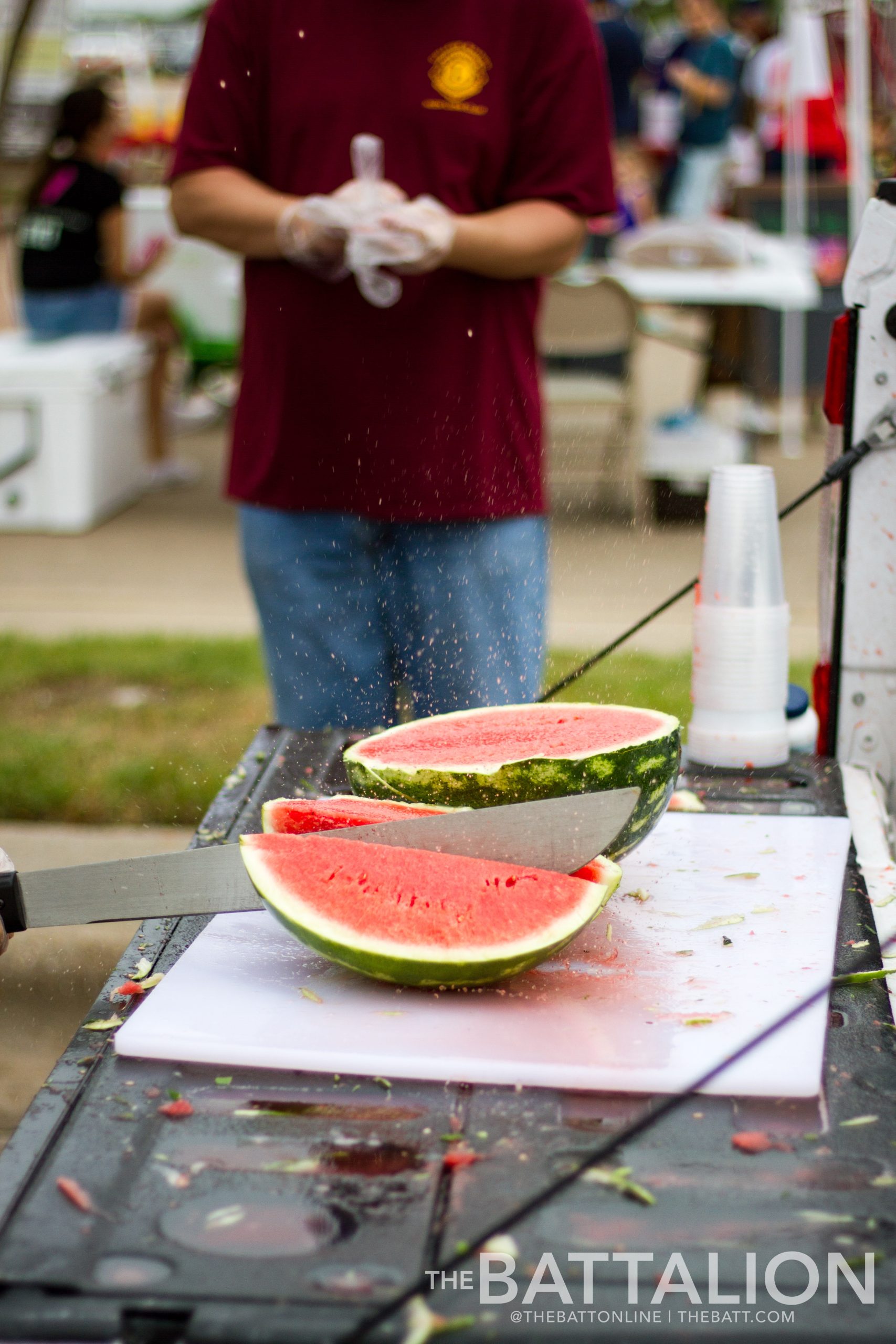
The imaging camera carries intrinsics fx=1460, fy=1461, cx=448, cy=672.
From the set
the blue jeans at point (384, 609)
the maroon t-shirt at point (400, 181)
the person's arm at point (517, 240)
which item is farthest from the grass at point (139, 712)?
the person's arm at point (517, 240)

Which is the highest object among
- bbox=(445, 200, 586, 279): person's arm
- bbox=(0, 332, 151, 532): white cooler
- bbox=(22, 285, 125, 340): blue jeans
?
bbox=(445, 200, 586, 279): person's arm

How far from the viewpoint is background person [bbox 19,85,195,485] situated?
306 inches

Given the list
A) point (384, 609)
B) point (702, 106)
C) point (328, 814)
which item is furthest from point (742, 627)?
point (702, 106)

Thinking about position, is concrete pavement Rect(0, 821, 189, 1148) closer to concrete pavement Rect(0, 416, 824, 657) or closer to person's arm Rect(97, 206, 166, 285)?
concrete pavement Rect(0, 416, 824, 657)

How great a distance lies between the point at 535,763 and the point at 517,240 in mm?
1449

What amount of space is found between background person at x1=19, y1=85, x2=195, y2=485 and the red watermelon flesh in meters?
6.81

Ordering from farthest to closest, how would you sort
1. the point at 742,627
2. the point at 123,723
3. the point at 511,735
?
the point at 123,723, the point at 742,627, the point at 511,735

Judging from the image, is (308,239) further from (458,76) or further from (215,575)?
(215,575)

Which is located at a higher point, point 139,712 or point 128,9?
point 128,9

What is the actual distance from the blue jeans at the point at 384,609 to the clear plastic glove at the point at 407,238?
47cm

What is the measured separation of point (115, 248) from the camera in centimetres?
815

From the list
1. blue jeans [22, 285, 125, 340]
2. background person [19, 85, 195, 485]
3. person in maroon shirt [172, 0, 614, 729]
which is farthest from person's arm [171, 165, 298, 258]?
blue jeans [22, 285, 125, 340]

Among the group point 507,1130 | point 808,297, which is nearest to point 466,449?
point 507,1130

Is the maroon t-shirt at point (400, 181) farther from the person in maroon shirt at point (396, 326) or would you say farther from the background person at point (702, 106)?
the background person at point (702, 106)
